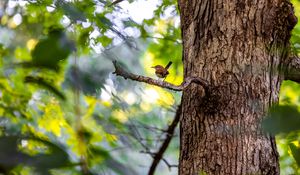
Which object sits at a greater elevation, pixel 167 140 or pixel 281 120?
pixel 167 140

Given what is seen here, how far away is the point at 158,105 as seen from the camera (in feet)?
7.78

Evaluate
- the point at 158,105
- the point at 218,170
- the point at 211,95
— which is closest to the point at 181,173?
the point at 218,170

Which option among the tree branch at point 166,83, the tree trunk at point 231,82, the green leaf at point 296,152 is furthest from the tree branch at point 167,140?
the green leaf at point 296,152

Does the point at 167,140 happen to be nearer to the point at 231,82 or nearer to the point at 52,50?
the point at 231,82

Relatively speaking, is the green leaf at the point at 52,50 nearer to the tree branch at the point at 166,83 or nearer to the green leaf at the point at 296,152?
the green leaf at the point at 296,152

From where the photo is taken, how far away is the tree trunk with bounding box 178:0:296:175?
129cm

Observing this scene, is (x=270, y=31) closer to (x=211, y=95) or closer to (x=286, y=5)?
(x=286, y=5)

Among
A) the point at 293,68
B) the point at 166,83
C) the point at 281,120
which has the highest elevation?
the point at 293,68

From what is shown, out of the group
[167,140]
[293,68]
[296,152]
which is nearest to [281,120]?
[296,152]

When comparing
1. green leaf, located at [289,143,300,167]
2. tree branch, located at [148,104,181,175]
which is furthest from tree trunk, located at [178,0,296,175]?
green leaf, located at [289,143,300,167]

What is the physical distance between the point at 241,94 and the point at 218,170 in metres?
0.23

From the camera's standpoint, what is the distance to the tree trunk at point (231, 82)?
1295 millimetres

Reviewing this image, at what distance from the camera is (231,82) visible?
4.36 feet

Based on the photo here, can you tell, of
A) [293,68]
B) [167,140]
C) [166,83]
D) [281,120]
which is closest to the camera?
[281,120]
